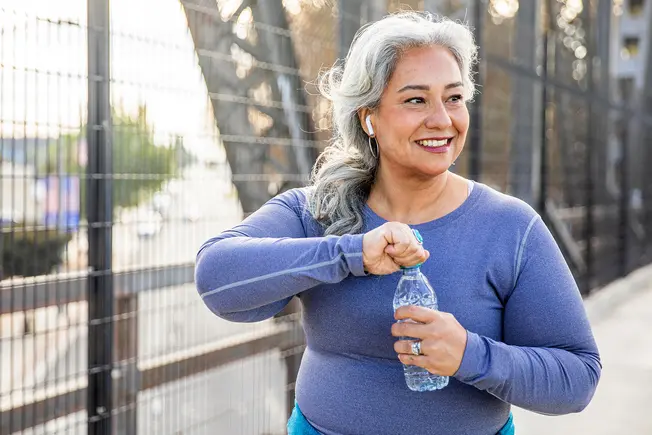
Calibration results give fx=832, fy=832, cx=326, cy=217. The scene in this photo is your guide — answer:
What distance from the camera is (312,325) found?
2.00 metres

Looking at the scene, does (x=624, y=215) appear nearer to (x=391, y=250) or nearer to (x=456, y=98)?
(x=456, y=98)

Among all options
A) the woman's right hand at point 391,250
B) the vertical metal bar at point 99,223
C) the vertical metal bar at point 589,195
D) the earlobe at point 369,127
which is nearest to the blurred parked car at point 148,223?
the vertical metal bar at point 99,223

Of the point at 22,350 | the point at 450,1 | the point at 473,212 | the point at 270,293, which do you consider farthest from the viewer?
the point at 450,1

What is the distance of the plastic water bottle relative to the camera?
1812mm

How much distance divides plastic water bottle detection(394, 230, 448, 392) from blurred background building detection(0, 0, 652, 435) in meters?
1.36

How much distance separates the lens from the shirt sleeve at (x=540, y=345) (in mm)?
1724

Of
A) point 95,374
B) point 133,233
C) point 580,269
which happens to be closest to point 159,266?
point 133,233

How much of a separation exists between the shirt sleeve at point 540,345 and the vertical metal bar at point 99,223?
1595mm

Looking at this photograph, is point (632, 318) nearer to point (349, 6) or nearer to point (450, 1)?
point (450, 1)

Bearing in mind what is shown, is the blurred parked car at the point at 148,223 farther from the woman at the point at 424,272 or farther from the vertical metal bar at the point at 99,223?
the woman at the point at 424,272

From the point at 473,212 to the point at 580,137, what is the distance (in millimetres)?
8041

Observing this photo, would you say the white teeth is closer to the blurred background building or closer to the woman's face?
the woman's face

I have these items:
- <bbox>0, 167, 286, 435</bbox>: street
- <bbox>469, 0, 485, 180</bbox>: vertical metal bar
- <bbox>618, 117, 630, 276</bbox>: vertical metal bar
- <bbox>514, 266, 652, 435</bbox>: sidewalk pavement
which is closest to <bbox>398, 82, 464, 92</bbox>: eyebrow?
<bbox>0, 167, 286, 435</bbox>: street

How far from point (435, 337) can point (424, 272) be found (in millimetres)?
235
